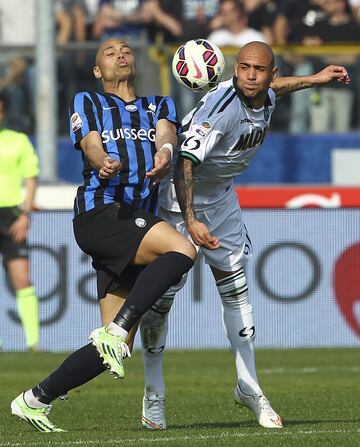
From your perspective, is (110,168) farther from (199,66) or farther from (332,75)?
(332,75)

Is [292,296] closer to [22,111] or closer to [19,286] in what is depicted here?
[19,286]

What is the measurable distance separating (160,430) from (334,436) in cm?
112

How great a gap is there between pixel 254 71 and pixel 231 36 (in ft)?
33.6

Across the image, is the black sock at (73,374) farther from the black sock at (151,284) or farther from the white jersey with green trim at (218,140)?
the white jersey with green trim at (218,140)

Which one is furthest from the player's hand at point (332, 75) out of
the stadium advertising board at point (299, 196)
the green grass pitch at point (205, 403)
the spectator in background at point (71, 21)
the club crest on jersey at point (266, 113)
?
the spectator in background at point (71, 21)

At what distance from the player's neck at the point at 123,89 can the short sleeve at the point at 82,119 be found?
18cm

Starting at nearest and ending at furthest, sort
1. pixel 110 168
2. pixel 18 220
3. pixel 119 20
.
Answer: pixel 110 168 → pixel 18 220 → pixel 119 20

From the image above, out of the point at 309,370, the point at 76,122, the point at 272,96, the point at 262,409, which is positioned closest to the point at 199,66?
the point at 272,96

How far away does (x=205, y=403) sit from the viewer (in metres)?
9.15

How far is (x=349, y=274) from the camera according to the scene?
13.8 meters

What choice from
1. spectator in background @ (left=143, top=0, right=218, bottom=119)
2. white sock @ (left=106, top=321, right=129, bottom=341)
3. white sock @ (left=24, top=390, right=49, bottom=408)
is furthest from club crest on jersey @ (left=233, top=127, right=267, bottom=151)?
spectator in background @ (left=143, top=0, right=218, bottom=119)

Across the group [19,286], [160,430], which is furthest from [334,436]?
[19,286]

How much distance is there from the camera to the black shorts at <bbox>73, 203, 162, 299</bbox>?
693 cm

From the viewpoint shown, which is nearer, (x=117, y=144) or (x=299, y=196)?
(x=117, y=144)
